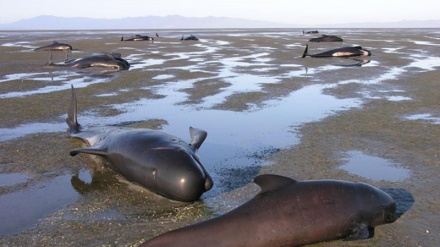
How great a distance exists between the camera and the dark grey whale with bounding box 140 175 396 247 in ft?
11.7

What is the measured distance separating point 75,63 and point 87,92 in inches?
266

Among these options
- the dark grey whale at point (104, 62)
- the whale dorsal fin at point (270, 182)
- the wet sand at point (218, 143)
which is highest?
the whale dorsal fin at point (270, 182)

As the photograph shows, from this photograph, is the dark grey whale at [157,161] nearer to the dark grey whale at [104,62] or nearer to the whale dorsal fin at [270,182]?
the whale dorsal fin at [270,182]

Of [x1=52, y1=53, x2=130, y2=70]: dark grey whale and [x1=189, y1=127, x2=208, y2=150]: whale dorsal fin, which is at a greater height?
[x1=189, y1=127, x2=208, y2=150]: whale dorsal fin

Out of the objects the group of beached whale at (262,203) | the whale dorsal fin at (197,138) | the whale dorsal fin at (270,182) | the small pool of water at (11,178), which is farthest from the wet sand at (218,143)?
the whale dorsal fin at (270,182)

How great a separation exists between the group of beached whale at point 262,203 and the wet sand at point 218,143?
6.1 inches

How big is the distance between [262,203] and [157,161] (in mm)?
1478

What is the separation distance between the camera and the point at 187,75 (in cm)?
1551

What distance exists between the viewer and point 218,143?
7.17m

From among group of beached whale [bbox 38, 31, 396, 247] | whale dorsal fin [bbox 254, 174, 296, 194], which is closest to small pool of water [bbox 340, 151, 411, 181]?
group of beached whale [bbox 38, 31, 396, 247]

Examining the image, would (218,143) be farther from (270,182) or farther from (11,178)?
(270,182)

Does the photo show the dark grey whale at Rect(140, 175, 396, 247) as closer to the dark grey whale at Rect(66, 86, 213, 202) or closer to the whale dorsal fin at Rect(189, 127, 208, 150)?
the dark grey whale at Rect(66, 86, 213, 202)

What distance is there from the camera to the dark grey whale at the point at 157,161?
471cm

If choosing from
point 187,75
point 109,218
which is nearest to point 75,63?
A: point 187,75
